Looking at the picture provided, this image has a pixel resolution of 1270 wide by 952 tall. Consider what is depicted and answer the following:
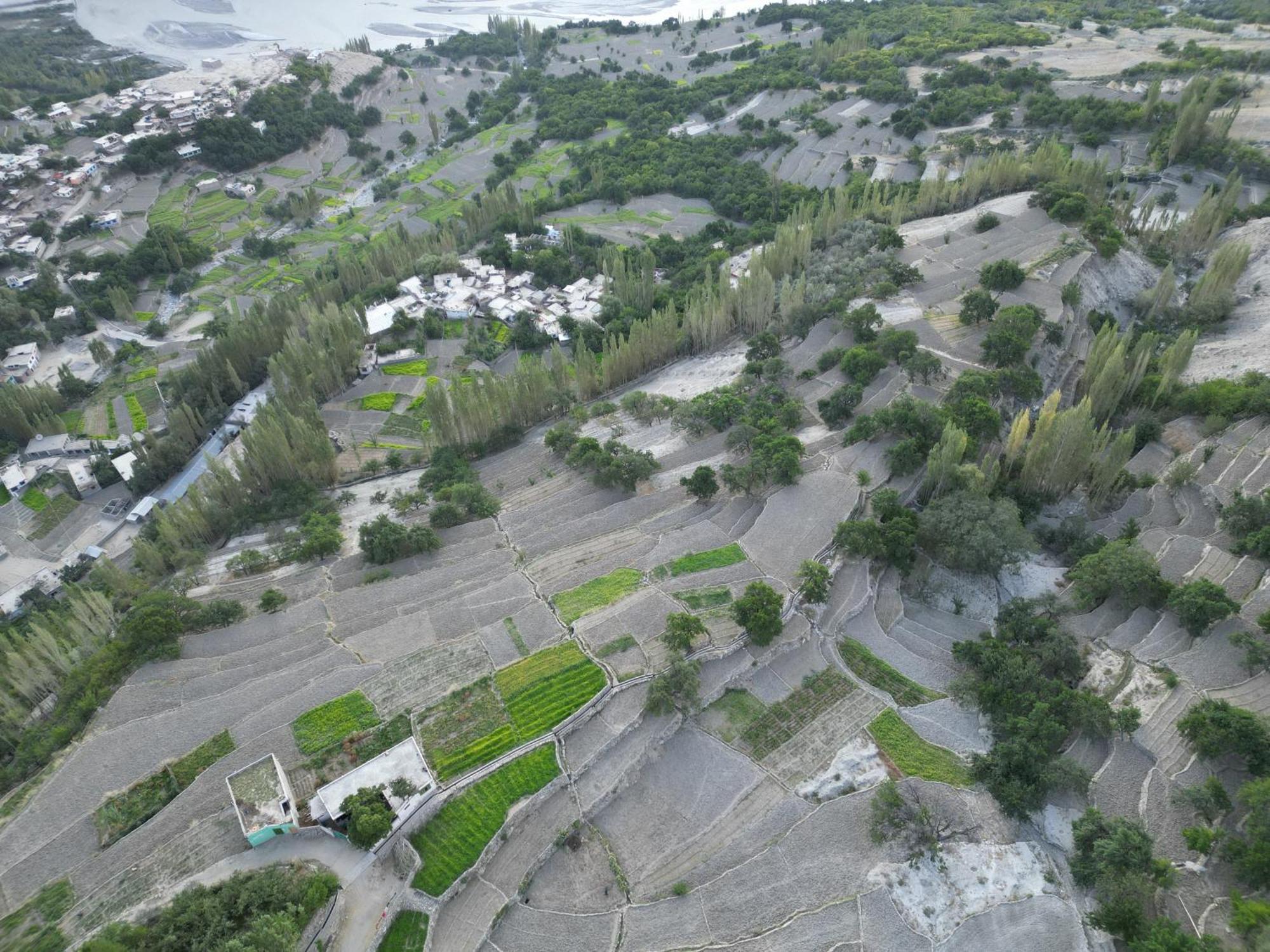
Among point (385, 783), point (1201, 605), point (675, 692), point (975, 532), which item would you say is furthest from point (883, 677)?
point (385, 783)

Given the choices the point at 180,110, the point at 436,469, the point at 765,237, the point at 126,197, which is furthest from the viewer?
the point at 180,110

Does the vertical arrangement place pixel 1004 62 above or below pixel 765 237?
above

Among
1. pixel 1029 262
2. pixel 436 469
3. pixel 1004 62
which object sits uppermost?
pixel 1004 62

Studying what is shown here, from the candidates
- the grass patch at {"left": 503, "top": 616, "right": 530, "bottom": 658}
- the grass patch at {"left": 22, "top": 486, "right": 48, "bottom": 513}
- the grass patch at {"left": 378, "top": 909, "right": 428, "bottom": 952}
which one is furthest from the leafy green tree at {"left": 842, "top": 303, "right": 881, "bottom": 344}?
the grass patch at {"left": 22, "top": 486, "right": 48, "bottom": 513}

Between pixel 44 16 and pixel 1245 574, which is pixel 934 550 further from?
pixel 44 16

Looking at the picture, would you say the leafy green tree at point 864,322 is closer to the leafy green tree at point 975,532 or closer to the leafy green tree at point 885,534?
the leafy green tree at point 885,534

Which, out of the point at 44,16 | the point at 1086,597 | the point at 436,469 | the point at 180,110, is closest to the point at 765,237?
the point at 436,469

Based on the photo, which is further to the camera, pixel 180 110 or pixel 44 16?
pixel 44 16

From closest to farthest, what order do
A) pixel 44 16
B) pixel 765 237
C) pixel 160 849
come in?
pixel 160 849, pixel 765 237, pixel 44 16
